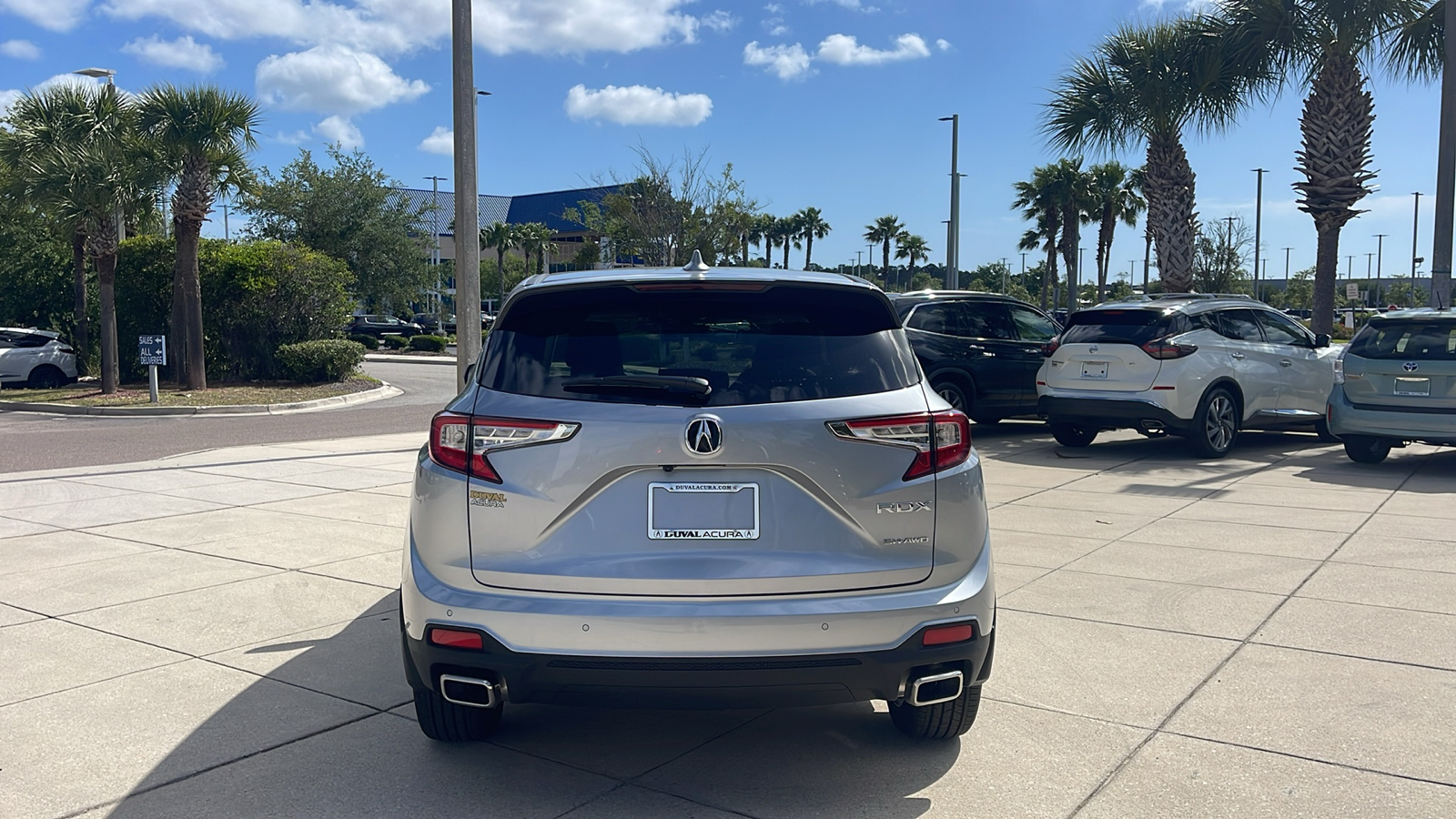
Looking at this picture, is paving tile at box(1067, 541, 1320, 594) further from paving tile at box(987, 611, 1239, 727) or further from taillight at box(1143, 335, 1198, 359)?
taillight at box(1143, 335, 1198, 359)

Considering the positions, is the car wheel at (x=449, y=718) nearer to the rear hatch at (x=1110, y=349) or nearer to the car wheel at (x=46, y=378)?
the rear hatch at (x=1110, y=349)

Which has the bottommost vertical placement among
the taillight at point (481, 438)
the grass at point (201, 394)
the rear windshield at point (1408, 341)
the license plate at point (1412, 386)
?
the grass at point (201, 394)

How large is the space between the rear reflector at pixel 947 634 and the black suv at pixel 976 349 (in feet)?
33.9

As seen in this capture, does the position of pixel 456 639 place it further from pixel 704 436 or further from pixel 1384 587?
pixel 1384 587

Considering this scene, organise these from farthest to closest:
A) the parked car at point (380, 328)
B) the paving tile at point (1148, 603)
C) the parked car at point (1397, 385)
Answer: the parked car at point (380, 328) → the parked car at point (1397, 385) → the paving tile at point (1148, 603)

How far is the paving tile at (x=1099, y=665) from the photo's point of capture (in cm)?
468

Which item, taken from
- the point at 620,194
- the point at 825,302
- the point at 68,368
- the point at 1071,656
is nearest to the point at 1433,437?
the point at 1071,656

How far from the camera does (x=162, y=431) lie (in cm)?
1664

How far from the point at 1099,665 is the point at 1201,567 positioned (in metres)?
2.34

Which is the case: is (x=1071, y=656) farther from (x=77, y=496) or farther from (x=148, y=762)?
(x=77, y=496)

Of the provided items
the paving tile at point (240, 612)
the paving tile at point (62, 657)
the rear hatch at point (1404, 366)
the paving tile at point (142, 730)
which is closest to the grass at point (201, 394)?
the paving tile at point (240, 612)

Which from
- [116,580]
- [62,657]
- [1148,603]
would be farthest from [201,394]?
[1148,603]

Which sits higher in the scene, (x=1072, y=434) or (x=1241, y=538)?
(x=1072, y=434)

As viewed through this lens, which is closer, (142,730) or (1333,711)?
(142,730)
